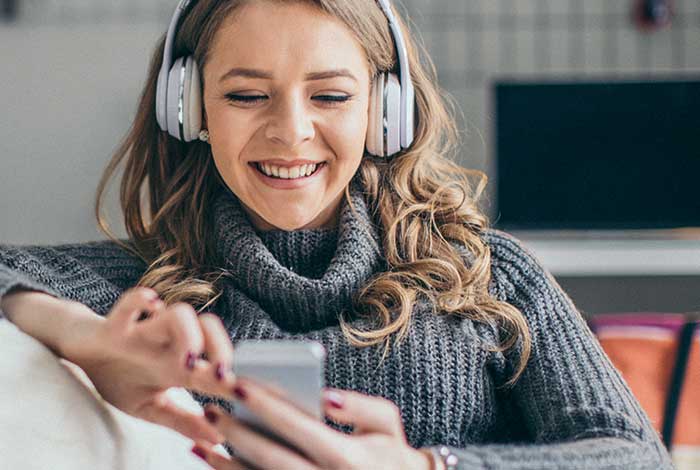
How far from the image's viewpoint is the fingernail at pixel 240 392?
0.69 metres

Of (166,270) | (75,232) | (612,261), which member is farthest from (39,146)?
(166,270)

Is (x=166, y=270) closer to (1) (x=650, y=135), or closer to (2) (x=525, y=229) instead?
(2) (x=525, y=229)

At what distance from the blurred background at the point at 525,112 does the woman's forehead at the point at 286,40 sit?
2093mm

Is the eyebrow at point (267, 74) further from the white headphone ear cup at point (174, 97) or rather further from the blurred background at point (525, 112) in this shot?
the blurred background at point (525, 112)

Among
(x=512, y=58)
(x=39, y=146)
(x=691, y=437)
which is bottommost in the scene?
(x=691, y=437)

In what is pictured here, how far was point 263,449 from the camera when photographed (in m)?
0.72

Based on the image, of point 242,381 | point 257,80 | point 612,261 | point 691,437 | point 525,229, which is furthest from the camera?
point 525,229

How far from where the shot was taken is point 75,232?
343cm

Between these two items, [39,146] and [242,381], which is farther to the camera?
[39,146]

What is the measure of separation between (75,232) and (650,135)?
211 centimetres

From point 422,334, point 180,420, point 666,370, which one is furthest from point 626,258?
point 180,420

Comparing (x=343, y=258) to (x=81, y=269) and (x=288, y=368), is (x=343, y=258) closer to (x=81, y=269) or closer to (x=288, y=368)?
(x=81, y=269)

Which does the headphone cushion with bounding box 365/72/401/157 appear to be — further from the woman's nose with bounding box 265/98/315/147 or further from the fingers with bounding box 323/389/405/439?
the fingers with bounding box 323/389/405/439

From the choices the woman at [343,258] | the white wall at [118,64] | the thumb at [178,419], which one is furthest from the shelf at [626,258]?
the thumb at [178,419]
